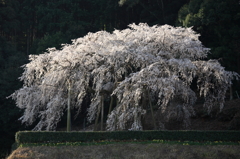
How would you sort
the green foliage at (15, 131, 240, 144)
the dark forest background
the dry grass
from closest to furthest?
the dry grass, the green foliage at (15, 131, 240, 144), the dark forest background

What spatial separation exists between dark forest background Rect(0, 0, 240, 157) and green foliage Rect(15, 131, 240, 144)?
390 inches

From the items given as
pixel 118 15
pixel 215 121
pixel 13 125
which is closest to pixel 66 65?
pixel 215 121

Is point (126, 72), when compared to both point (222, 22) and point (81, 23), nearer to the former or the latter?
point (222, 22)

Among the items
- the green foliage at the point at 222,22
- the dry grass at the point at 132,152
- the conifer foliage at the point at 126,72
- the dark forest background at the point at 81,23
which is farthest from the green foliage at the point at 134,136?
the green foliage at the point at 222,22

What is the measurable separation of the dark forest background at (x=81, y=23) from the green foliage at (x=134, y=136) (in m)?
9.91

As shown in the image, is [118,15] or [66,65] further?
[118,15]

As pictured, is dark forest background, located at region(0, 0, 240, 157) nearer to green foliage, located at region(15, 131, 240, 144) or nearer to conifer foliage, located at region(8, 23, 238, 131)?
conifer foliage, located at region(8, 23, 238, 131)

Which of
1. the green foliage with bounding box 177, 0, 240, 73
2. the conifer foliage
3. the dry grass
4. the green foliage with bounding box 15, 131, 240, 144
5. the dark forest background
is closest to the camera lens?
the dry grass

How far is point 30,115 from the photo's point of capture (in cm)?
1653

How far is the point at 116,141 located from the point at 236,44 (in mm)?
15245

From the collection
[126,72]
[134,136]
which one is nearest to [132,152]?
[134,136]

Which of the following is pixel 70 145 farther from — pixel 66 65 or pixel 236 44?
pixel 236 44

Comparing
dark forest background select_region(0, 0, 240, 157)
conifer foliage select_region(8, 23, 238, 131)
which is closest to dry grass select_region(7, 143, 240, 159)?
conifer foliage select_region(8, 23, 238, 131)

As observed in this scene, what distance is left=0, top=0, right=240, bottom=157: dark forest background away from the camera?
25547 mm
